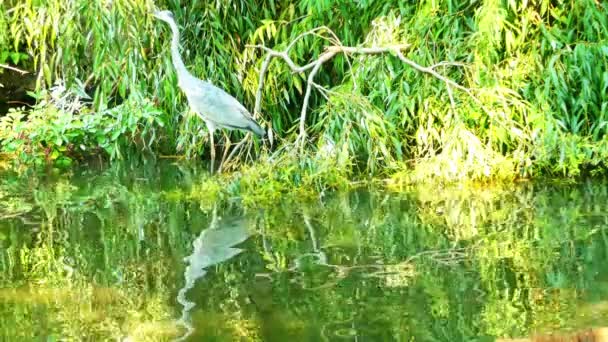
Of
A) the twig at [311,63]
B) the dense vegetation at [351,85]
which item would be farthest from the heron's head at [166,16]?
the twig at [311,63]

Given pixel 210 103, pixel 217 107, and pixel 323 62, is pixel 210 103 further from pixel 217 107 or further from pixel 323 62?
pixel 323 62

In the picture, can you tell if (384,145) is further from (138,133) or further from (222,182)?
(138,133)

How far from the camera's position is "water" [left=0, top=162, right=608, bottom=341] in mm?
4145

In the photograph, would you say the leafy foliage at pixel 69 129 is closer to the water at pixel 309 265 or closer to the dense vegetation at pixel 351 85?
the dense vegetation at pixel 351 85

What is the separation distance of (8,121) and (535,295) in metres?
6.50

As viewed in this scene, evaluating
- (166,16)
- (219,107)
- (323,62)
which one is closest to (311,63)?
(323,62)

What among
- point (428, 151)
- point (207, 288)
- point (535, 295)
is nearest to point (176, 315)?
point (207, 288)

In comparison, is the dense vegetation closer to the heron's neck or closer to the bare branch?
the bare branch

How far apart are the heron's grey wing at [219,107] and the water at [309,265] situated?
60cm

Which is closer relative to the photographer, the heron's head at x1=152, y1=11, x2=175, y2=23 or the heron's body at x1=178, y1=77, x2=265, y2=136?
the heron's body at x1=178, y1=77, x2=265, y2=136

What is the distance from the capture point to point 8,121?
947 centimetres

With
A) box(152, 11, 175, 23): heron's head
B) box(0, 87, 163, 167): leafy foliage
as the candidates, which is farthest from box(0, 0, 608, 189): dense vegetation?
box(152, 11, 175, 23): heron's head

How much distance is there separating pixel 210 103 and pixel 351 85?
1.12 meters

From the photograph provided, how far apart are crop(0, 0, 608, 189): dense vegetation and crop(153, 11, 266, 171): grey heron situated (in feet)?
1.22
